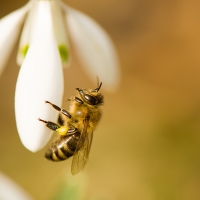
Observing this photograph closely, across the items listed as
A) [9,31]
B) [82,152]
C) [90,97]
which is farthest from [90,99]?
[9,31]

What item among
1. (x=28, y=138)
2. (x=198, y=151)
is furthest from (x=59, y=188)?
(x=198, y=151)

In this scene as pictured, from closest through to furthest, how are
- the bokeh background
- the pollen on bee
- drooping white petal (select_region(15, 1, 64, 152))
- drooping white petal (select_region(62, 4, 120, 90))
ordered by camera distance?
drooping white petal (select_region(15, 1, 64, 152))
the pollen on bee
drooping white petal (select_region(62, 4, 120, 90))
the bokeh background

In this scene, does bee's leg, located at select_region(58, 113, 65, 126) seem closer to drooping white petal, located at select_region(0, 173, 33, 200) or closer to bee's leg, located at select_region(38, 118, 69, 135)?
bee's leg, located at select_region(38, 118, 69, 135)

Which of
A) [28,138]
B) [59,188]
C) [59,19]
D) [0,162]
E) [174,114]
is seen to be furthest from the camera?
[174,114]

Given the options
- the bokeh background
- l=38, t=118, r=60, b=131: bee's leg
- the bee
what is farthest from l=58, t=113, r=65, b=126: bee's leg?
the bokeh background

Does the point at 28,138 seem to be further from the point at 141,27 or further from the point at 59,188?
the point at 141,27

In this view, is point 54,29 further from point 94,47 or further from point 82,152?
point 82,152
